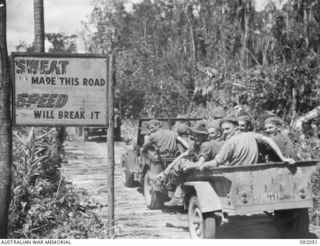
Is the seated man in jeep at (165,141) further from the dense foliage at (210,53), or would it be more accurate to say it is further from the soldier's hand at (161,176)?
the dense foliage at (210,53)

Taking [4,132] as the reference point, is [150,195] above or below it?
below

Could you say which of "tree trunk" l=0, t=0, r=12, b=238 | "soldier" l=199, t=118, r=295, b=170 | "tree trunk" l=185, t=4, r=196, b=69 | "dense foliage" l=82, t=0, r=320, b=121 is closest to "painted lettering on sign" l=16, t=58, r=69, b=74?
"tree trunk" l=0, t=0, r=12, b=238

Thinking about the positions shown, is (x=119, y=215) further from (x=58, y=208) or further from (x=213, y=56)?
(x=213, y=56)

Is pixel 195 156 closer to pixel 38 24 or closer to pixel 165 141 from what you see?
pixel 165 141

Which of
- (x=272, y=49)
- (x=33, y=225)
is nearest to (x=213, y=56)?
(x=272, y=49)

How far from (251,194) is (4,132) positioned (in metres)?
2.81

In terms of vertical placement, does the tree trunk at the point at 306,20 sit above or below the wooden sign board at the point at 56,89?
above

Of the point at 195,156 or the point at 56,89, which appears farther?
the point at 195,156

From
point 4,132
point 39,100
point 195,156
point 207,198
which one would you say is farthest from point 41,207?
point 195,156

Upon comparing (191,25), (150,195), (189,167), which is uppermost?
(191,25)

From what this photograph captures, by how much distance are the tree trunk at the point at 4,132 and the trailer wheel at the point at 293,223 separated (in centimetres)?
345

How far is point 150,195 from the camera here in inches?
337

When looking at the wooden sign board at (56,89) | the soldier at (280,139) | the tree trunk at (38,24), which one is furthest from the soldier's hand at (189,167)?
the tree trunk at (38,24)

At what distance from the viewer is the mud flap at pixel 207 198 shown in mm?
5836
